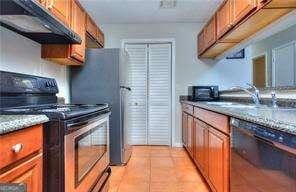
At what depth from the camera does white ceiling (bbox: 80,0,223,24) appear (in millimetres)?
4164

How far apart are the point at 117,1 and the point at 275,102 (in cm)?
244

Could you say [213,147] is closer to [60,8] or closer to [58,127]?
[58,127]

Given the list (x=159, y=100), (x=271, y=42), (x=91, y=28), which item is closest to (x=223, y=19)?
(x=271, y=42)

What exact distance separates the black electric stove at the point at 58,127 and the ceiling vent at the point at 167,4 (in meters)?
2.01

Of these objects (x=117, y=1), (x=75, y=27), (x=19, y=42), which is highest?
(x=117, y=1)

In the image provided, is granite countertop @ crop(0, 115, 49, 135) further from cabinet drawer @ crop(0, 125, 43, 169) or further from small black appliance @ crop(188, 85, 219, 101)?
small black appliance @ crop(188, 85, 219, 101)

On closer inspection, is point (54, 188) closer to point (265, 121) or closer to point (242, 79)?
point (265, 121)

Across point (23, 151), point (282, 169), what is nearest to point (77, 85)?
point (23, 151)

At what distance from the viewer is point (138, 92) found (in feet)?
17.6

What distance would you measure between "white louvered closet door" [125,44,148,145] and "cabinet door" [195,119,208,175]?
1858 millimetres

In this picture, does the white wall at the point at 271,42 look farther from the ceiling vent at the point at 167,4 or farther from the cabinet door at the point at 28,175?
the cabinet door at the point at 28,175

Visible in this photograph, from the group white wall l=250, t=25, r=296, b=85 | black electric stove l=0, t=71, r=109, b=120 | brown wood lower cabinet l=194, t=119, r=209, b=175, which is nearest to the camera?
black electric stove l=0, t=71, r=109, b=120

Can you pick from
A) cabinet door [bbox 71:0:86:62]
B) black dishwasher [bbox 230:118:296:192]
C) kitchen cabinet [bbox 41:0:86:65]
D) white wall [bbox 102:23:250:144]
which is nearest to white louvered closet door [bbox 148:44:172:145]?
white wall [bbox 102:23:250:144]

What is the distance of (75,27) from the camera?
3086mm
